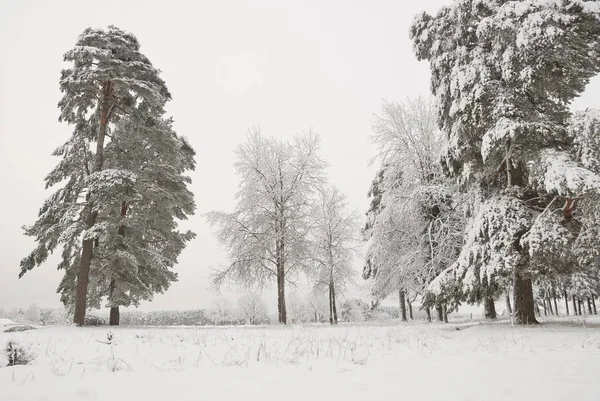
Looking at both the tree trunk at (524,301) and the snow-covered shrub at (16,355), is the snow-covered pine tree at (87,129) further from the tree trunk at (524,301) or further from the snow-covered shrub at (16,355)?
the tree trunk at (524,301)

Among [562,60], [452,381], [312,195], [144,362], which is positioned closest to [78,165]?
[312,195]

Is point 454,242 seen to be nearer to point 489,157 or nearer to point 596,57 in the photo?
point 489,157

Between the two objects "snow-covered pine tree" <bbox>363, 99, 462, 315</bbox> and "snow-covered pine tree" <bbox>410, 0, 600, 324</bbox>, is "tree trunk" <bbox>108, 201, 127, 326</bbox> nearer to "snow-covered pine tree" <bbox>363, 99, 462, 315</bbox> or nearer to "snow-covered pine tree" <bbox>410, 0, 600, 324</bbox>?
"snow-covered pine tree" <bbox>363, 99, 462, 315</bbox>

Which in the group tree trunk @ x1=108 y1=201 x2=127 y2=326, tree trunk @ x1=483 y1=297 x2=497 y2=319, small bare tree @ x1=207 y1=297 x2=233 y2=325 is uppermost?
tree trunk @ x1=108 y1=201 x2=127 y2=326

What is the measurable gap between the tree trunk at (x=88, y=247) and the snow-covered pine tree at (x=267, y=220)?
224 inches

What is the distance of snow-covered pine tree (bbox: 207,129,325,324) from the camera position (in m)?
17.6

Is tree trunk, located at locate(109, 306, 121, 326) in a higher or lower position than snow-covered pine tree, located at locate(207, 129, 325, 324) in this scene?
lower

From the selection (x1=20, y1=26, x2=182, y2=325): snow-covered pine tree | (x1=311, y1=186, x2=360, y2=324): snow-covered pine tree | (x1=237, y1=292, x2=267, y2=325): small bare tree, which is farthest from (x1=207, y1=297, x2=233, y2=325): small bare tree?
(x1=20, y1=26, x2=182, y2=325): snow-covered pine tree

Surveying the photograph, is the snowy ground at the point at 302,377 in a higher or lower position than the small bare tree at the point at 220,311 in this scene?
higher

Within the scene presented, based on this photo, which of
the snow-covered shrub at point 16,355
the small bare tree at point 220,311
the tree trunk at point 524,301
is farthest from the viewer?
the small bare tree at point 220,311

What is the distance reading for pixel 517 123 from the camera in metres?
9.22

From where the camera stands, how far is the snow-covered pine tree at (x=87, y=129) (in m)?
13.8

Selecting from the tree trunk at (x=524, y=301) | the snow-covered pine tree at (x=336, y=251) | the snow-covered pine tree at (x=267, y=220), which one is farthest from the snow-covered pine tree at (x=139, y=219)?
the tree trunk at (x=524, y=301)

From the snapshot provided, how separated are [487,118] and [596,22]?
3.38 meters
